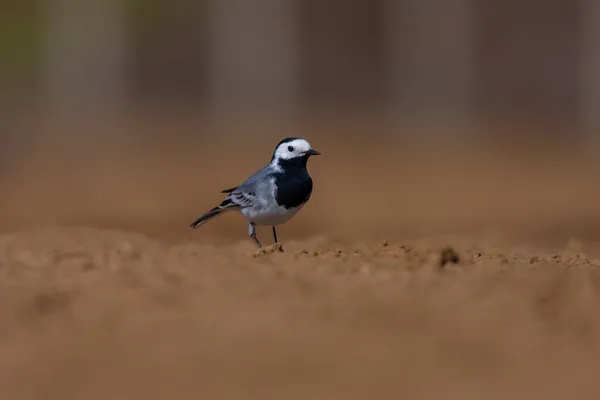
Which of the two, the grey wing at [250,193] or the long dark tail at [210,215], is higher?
the grey wing at [250,193]

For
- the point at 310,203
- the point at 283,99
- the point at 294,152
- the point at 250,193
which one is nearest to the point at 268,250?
the point at 250,193

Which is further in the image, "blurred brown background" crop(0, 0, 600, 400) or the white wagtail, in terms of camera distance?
the white wagtail

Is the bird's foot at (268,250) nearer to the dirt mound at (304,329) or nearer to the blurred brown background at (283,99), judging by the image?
the dirt mound at (304,329)

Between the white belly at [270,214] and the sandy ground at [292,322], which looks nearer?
the sandy ground at [292,322]

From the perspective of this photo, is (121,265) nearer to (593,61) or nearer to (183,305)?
(183,305)

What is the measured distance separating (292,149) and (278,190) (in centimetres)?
55

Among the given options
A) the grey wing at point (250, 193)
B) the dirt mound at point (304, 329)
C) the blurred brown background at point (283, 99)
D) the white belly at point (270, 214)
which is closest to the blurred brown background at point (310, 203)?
the dirt mound at point (304, 329)

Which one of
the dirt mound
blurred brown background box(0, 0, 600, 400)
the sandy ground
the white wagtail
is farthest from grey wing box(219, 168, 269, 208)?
the dirt mound

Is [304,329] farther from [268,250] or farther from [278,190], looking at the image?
[278,190]

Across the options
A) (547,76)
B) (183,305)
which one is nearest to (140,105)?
(547,76)

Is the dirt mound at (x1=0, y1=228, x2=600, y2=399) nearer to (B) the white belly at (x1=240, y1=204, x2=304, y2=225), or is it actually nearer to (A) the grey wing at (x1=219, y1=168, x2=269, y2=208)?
(B) the white belly at (x1=240, y1=204, x2=304, y2=225)

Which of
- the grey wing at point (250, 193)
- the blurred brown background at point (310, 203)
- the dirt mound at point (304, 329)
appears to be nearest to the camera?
the dirt mound at point (304, 329)

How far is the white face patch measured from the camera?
1022cm

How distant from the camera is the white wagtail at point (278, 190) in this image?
32.3 ft
